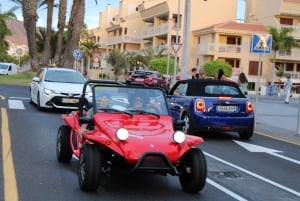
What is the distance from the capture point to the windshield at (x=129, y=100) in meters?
8.07

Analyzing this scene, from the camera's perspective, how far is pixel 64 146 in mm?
9203

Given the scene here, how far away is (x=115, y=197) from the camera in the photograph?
7.10 meters

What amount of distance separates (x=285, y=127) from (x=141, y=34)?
2662 inches

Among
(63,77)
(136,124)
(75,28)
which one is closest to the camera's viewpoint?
(136,124)

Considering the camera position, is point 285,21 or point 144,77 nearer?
point 144,77

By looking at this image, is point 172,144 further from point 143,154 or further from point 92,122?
point 92,122

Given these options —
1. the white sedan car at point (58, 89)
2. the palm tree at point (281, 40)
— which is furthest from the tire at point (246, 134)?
the palm tree at point (281, 40)

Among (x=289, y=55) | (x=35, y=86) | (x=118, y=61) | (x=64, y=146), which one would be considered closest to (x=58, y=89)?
(x=35, y=86)

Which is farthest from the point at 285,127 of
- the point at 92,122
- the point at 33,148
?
the point at 92,122

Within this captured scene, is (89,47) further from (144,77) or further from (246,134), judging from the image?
→ (246,134)

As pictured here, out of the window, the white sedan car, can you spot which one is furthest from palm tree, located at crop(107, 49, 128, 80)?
the white sedan car

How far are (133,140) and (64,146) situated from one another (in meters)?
2.44

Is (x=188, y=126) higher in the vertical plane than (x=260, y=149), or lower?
higher

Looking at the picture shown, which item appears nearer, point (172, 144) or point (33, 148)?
point (172, 144)
